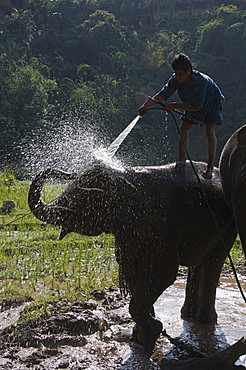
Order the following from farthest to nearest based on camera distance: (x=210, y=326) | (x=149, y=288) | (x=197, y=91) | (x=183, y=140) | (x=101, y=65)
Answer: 1. (x=101, y=65)
2. (x=210, y=326)
3. (x=183, y=140)
4. (x=197, y=91)
5. (x=149, y=288)

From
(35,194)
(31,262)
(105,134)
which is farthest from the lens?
(105,134)

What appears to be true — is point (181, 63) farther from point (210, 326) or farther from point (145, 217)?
point (210, 326)

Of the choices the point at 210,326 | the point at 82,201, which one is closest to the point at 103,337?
the point at 210,326

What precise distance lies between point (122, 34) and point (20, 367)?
51.1 m

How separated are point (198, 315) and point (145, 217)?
127cm

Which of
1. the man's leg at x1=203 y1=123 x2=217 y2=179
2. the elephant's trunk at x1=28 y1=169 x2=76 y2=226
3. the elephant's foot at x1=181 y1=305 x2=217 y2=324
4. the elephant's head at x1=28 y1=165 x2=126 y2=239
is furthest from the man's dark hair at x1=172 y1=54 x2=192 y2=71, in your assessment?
the elephant's foot at x1=181 y1=305 x2=217 y2=324

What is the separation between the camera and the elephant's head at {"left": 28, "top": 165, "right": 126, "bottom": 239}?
12.7 ft

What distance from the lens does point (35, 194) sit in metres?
3.86

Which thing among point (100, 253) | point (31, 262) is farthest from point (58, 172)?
point (100, 253)

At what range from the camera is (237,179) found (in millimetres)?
3975

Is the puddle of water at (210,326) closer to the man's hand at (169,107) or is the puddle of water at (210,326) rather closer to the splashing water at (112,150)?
the splashing water at (112,150)

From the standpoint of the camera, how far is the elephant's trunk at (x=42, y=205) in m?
3.83

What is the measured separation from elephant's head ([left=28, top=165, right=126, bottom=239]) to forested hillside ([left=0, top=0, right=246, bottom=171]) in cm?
2710

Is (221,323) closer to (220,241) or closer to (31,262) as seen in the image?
(220,241)
